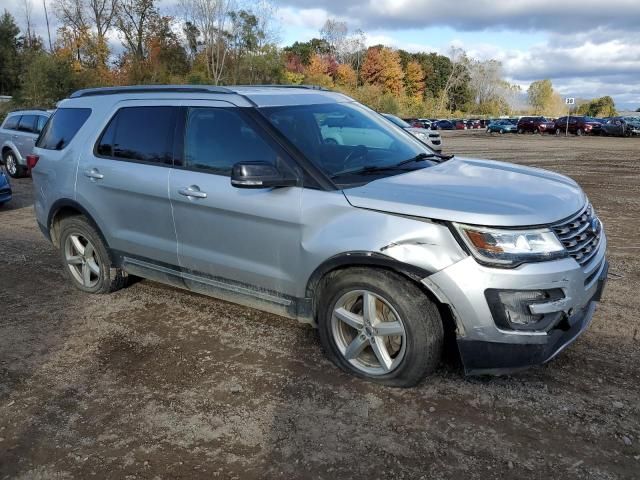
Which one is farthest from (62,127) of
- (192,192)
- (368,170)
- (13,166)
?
(13,166)

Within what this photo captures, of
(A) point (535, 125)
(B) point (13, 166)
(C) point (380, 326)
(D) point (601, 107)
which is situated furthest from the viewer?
(D) point (601, 107)

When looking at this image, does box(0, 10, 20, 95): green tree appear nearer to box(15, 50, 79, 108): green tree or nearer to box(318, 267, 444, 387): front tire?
box(15, 50, 79, 108): green tree

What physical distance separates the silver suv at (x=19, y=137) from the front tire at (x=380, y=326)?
12.6 m

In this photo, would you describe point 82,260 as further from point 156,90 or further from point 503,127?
point 503,127

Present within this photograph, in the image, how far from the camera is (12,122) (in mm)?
14539

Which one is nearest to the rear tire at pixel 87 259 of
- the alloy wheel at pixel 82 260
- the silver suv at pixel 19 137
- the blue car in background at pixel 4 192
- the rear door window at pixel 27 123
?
the alloy wheel at pixel 82 260

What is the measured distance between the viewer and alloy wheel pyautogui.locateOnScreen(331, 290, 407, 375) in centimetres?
338

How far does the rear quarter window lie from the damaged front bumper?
370cm

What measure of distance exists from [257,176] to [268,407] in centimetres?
139

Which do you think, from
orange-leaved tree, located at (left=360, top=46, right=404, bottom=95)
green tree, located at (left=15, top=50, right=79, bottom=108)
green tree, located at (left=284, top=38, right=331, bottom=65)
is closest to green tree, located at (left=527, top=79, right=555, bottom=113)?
orange-leaved tree, located at (left=360, top=46, right=404, bottom=95)

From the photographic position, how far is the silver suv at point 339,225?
307 centimetres

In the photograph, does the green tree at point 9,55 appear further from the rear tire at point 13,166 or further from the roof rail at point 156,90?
the roof rail at point 156,90

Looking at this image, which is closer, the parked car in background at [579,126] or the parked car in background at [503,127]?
the parked car in background at [579,126]

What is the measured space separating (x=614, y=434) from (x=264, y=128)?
2.76m
